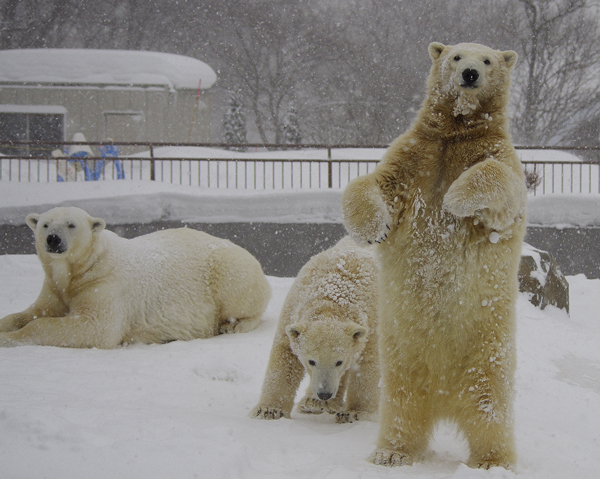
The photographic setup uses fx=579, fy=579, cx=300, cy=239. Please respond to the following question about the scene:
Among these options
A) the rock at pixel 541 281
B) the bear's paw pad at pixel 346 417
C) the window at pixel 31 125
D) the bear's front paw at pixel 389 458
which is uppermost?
the window at pixel 31 125

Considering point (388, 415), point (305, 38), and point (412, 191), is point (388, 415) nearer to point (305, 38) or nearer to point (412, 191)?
point (412, 191)

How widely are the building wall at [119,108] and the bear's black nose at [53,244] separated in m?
14.3

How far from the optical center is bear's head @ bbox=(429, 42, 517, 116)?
238cm

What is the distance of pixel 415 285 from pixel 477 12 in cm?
2332

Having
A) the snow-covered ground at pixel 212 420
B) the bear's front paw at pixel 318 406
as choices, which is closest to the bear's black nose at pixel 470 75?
the snow-covered ground at pixel 212 420

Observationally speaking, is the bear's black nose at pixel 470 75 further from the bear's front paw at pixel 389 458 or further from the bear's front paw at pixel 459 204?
the bear's front paw at pixel 389 458

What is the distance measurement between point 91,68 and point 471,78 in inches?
720

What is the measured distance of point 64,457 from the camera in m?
1.76

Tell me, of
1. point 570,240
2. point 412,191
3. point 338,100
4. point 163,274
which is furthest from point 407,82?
point 412,191

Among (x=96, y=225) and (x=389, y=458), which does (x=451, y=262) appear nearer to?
(x=389, y=458)

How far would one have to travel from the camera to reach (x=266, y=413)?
3029 mm

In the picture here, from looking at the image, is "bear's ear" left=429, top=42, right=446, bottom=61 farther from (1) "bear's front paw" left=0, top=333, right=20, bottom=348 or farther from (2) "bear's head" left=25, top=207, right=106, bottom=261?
(1) "bear's front paw" left=0, top=333, right=20, bottom=348

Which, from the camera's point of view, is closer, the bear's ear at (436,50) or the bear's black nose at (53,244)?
the bear's ear at (436,50)

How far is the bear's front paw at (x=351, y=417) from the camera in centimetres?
311
